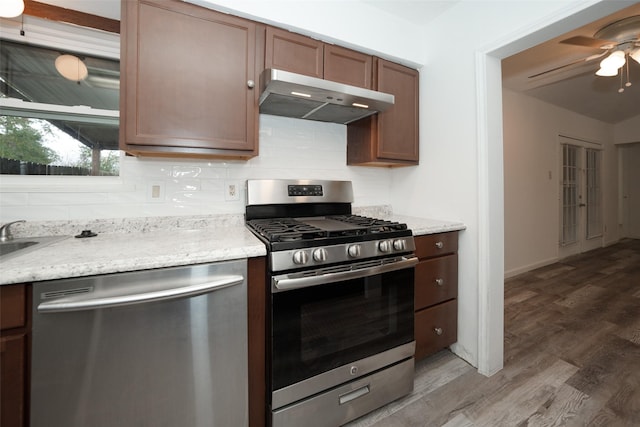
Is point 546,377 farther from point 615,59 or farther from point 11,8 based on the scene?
point 11,8

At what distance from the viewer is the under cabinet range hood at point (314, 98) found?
138 cm

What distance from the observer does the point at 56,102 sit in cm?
149

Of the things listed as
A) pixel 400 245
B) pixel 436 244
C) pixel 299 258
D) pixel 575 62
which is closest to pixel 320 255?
pixel 299 258

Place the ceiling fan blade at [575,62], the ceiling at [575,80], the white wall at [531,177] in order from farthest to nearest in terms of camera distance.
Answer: the white wall at [531,177], the ceiling at [575,80], the ceiling fan blade at [575,62]

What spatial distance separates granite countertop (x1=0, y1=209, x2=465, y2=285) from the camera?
0.87 metres

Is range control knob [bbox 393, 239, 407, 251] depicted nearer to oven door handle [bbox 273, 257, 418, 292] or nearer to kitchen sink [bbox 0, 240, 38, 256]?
oven door handle [bbox 273, 257, 418, 292]

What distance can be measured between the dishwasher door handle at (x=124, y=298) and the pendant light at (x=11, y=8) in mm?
1461

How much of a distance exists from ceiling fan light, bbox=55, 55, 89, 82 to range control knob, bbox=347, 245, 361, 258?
1830 millimetres

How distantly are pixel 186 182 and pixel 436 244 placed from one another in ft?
5.41

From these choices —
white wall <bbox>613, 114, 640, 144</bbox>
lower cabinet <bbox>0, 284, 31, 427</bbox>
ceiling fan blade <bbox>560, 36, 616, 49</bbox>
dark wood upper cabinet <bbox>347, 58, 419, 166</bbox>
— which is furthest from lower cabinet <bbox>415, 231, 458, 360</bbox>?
white wall <bbox>613, 114, 640, 144</bbox>

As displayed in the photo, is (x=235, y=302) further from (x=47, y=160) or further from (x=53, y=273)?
(x=47, y=160)

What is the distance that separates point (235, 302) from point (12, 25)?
1.89m

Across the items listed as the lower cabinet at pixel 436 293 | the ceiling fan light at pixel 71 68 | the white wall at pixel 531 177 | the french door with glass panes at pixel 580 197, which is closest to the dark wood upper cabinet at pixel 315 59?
the ceiling fan light at pixel 71 68

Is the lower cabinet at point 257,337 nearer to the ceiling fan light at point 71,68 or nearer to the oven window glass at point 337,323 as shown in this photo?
the oven window glass at point 337,323
